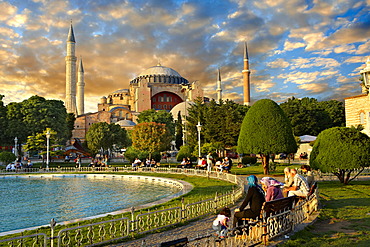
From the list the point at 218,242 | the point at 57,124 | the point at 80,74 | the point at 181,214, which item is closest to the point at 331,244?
the point at 218,242

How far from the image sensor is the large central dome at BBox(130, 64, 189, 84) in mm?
83300

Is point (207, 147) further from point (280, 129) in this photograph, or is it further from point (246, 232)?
point (246, 232)

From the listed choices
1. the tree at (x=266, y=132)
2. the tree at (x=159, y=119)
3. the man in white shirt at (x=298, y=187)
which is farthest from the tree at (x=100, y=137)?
the man in white shirt at (x=298, y=187)

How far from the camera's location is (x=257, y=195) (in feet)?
17.2

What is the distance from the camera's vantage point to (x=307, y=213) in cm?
660

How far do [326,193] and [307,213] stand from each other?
3952 millimetres

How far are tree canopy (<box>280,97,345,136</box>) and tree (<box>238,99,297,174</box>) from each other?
2798cm

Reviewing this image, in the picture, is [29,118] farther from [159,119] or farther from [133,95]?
[133,95]

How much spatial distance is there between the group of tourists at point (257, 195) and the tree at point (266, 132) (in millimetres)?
7487

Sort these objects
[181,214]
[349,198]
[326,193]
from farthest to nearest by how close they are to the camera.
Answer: [326,193], [349,198], [181,214]

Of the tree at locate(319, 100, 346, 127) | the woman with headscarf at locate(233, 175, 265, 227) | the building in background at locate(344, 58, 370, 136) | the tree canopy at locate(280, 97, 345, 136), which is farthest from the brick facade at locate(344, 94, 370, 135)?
the woman with headscarf at locate(233, 175, 265, 227)

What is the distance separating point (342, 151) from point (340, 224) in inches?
223

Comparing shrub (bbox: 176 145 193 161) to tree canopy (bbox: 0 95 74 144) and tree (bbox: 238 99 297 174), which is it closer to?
tree (bbox: 238 99 297 174)

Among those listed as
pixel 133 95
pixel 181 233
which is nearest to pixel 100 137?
pixel 181 233
